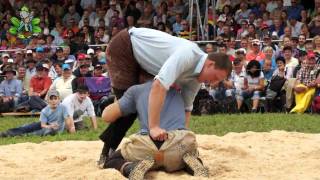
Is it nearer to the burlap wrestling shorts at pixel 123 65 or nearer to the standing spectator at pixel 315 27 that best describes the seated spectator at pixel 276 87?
the standing spectator at pixel 315 27

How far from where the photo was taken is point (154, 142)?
565 cm

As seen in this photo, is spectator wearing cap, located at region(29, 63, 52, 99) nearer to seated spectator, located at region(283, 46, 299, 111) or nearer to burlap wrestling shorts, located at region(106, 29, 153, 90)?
seated spectator, located at region(283, 46, 299, 111)

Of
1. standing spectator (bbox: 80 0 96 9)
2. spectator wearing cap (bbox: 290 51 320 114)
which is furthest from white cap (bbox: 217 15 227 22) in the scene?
standing spectator (bbox: 80 0 96 9)

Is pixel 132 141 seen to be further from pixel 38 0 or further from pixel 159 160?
pixel 38 0

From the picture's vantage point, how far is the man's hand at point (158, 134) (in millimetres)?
5543

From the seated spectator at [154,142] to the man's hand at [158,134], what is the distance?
4 cm

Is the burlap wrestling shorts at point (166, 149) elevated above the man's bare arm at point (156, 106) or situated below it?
below

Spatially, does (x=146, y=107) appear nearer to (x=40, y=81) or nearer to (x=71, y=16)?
(x=40, y=81)

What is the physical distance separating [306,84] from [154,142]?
6515mm

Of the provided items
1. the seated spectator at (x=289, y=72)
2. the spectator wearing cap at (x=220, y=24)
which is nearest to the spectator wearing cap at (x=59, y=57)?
the spectator wearing cap at (x=220, y=24)

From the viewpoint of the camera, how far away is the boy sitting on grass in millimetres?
9883

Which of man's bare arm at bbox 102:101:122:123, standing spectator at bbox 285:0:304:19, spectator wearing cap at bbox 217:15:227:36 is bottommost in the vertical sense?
spectator wearing cap at bbox 217:15:227:36

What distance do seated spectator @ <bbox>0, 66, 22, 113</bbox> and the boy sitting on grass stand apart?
3.19m

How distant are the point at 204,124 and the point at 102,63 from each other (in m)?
3.76
